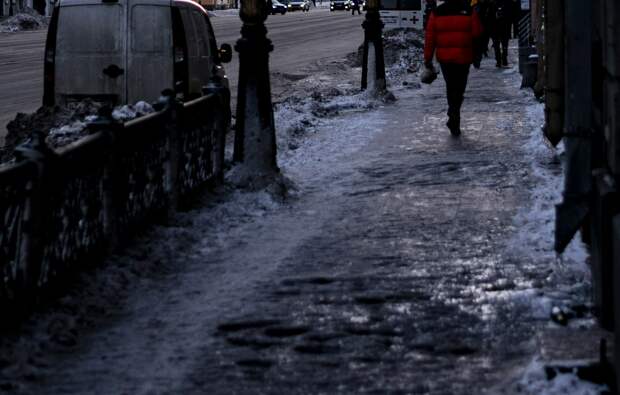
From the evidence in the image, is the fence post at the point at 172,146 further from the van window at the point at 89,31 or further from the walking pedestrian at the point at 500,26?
the walking pedestrian at the point at 500,26

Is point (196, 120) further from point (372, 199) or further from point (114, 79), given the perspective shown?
point (114, 79)

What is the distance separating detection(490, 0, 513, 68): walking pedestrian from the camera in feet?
109

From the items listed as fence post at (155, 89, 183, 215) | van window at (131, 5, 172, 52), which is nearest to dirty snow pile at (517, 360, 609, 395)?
fence post at (155, 89, 183, 215)

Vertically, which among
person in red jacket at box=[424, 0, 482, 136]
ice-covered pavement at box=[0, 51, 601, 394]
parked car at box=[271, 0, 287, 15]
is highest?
person in red jacket at box=[424, 0, 482, 136]

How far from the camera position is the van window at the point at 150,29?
49.5ft

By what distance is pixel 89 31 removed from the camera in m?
15.1

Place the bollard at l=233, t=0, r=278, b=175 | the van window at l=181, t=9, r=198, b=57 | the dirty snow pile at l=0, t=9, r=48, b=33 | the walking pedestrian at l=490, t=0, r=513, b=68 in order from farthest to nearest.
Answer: the dirty snow pile at l=0, t=9, r=48, b=33
the walking pedestrian at l=490, t=0, r=513, b=68
the van window at l=181, t=9, r=198, b=57
the bollard at l=233, t=0, r=278, b=175

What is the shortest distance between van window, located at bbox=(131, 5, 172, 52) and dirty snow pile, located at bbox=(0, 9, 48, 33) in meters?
51.5

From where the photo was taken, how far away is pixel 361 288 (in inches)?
314

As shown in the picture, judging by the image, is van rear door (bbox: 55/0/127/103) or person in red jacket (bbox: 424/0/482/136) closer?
van rear door (bbox: 55/0/127/103)

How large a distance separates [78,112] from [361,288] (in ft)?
23.6

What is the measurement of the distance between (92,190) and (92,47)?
7.09 metres

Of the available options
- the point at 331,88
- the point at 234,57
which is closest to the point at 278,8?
the point at 234,57

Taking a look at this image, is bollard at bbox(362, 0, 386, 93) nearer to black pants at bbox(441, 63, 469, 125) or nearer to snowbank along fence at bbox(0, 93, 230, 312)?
black pants at bbox(441, 63, 469, 125)
